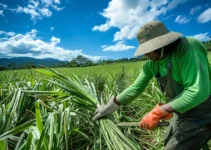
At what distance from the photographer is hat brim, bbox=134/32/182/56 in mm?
1523

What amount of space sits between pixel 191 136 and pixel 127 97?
65cm

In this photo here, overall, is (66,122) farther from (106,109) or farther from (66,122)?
(106,109)

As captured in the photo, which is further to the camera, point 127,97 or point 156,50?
point 127,97

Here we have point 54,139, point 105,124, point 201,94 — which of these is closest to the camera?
point 201,94

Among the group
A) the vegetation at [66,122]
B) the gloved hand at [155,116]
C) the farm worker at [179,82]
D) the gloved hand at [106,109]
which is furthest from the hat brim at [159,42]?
the vegetation at [66,122]

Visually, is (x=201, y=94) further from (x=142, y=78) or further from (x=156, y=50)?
(x=142, y=78)

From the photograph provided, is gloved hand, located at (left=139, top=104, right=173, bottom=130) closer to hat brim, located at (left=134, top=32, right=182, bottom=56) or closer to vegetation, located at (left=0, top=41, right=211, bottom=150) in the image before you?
vegetation, located at (left=0, top=41, right=211, bottom=150)

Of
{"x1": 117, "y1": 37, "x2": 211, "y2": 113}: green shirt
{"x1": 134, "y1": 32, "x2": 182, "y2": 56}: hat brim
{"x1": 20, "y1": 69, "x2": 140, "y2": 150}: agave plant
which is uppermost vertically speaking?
{"x1": 134, "y1": 32, "x2": 182, "y2": 56}: hat brim

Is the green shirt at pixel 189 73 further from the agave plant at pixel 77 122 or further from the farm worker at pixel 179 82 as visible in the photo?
the agave plant at pixel 77 122

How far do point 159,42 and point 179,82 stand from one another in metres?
0.34

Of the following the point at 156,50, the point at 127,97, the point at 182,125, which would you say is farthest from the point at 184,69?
the point at 127,97

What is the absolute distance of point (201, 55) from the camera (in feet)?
4.85

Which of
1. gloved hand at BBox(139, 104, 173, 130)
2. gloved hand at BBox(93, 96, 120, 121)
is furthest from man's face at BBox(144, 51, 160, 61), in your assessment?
gloved hand at BBox(93, 96, 120, 121)

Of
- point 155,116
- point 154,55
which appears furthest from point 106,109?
point 154,55
